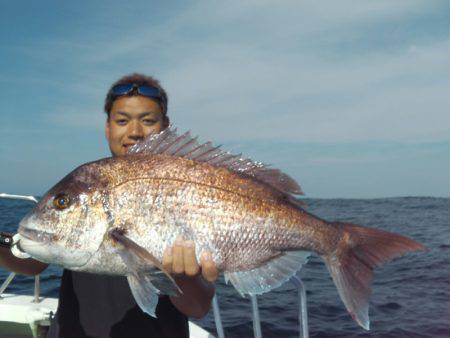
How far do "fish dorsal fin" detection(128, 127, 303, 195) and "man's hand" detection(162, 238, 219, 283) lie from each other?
53cm

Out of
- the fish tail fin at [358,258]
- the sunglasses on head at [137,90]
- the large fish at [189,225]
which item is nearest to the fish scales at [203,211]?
the large fish at [189,225]

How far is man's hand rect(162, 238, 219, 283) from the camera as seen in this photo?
2.44 metres

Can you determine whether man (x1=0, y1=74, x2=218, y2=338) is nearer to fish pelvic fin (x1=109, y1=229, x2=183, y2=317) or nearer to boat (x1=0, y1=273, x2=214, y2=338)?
fish pelvic fin (x1=109, y1=229, x2=183, y2=317)

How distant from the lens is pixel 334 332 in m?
7.82

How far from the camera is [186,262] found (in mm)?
2496

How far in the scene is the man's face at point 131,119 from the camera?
11.2 ft

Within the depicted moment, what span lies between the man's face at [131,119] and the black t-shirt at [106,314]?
100 centimetres

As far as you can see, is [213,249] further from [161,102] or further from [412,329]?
[412,329]

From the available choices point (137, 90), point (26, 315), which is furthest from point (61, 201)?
point (26, 315)

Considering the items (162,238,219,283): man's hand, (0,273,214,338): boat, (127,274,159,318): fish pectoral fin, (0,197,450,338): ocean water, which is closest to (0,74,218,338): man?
(162,238,219,283): man's hand

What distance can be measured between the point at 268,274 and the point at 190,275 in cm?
48

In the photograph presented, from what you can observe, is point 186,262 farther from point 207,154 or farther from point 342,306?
point 342,306

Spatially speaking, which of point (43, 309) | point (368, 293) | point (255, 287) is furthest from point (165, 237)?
point (43, 309)

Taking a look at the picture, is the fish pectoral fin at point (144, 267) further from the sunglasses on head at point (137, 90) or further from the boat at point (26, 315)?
the boat at point (26, 315)
